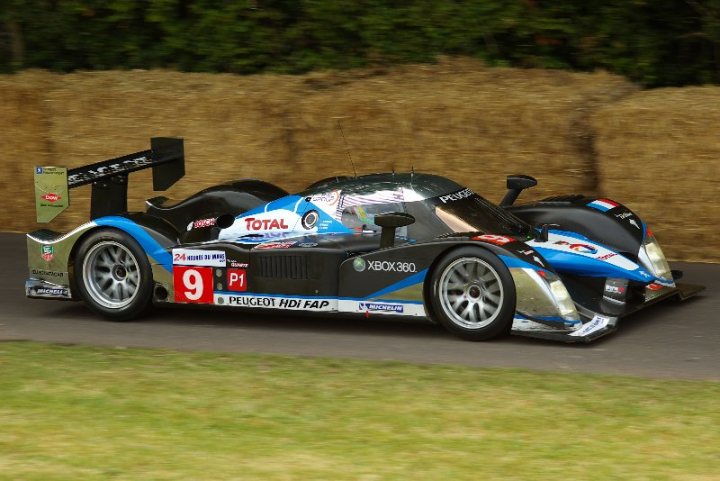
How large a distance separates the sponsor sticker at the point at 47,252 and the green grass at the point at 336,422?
183 centimetres

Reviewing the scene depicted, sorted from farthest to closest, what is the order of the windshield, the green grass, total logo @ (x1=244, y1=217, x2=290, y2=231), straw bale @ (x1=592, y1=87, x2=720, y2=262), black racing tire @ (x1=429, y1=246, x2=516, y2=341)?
straw bale @ (x1=592, y1=87, x2=720, y2=262), total logo @ (x1=244, y1=217, x2=290, y2=231), the windshield, black racing tire @ (x1=429, y1=246, x2=516, y2=341), the green grass

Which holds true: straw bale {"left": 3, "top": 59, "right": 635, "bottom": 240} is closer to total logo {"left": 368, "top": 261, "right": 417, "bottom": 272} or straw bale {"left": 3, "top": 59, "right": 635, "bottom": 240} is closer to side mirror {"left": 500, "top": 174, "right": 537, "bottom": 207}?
side mirror {"left": 500, "top": 174, "right": 537, "bottom": 207}

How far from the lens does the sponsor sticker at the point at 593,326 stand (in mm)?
8629

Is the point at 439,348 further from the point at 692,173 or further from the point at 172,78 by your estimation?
the point at 172,78

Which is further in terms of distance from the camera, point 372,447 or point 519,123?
point 519,123

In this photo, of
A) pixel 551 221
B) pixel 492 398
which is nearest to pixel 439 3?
pixel 551 221

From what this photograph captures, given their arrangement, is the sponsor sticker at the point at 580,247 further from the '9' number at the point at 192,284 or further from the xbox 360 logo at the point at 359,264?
the '9' number at the point at 192,284

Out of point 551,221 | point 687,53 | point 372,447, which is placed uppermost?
point 687,53

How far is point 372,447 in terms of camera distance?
20.6 ft

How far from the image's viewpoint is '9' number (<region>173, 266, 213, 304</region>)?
9742mm

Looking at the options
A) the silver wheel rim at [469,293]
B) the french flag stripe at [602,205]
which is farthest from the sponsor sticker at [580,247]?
the silver wheel rim at [469,293]

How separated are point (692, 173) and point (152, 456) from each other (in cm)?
708

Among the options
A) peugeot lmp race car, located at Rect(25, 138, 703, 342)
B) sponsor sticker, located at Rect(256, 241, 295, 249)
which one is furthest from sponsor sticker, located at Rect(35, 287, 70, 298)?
sponsor sticker, located at Rect(256, 241, 295, 249)

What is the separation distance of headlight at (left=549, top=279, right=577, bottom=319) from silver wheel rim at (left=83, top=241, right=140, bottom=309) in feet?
10.9
